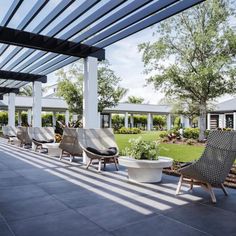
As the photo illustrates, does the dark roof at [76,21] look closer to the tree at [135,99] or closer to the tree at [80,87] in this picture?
the tree at [80,87]

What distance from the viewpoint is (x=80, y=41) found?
325 inches

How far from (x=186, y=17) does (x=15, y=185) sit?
15.8 metres

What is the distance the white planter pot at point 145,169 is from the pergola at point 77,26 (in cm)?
328

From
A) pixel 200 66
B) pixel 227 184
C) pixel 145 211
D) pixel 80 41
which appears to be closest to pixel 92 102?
pixel 80 41

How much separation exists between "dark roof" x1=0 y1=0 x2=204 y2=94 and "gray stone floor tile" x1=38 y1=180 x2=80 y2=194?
377cm

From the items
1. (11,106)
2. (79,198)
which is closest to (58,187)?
(79,198)

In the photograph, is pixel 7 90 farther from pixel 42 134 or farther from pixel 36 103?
pixel 42 134

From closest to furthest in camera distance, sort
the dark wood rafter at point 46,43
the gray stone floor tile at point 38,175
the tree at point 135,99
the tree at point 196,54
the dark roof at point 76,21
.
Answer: the dark roof at point 76,21, the gray stone floor tile at point 38,175, the dark wood rafter at point 46,43, the tree at point 196,54, the tree at point 135,99

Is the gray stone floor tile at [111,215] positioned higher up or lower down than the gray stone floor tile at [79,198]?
higher up

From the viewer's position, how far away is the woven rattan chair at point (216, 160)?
454cm

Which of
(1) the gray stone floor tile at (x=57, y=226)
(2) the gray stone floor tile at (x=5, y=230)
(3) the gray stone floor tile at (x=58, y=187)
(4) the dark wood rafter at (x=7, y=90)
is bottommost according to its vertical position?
(3) the gray stone floor tile at (x=58, y=187)

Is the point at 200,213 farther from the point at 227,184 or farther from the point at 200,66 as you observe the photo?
the point at 200,66

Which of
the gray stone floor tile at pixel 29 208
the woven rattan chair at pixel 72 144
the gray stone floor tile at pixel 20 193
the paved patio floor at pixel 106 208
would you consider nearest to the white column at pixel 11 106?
the woven rattan chair at pixel 72 144

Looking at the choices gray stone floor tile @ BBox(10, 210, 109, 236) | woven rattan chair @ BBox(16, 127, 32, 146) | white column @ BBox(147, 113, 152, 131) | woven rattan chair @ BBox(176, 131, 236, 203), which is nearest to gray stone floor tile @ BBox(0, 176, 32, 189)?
gray stone floor tile @ BBox(10, 210, 109, 236)
